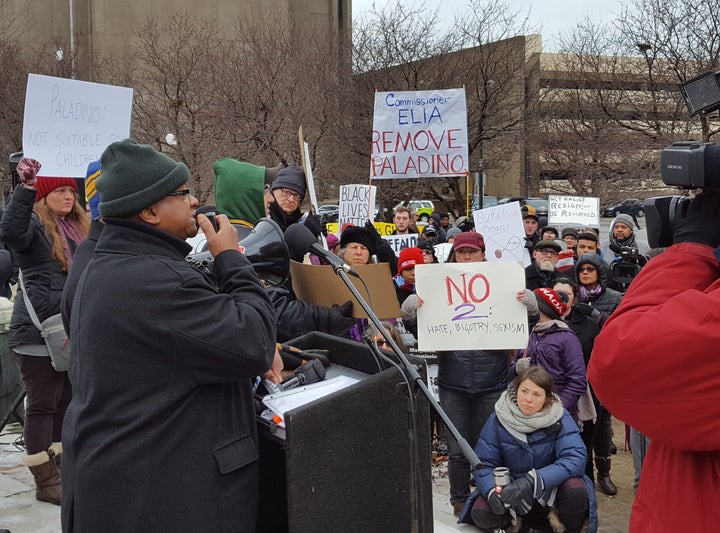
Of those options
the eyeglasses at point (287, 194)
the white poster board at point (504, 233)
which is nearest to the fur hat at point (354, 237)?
the eyeglasses at point (287, 194)

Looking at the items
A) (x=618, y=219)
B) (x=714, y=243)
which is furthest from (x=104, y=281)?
(x=618, y=219)

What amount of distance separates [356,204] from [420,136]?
1572 mm

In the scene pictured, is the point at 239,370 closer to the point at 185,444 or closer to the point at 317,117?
the point at 185,444

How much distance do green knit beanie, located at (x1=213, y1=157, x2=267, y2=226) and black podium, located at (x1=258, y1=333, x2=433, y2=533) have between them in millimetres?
1894

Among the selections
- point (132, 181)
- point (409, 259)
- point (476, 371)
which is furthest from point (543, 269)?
point (132, 181)

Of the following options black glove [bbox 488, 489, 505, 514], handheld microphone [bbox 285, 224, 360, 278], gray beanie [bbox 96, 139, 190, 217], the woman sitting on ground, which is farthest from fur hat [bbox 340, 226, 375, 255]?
gray beanie [bbox 96, 139, 190, 217]

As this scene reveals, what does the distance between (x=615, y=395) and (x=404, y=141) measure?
27.1 feet

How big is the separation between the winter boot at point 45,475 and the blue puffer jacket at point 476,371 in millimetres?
2809

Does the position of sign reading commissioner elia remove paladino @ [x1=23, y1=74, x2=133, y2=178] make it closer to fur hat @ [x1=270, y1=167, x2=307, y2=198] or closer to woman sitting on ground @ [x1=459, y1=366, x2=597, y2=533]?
fur hat @ [x1=270, y1=167, x2=307, y2=198]

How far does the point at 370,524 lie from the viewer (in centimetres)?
262

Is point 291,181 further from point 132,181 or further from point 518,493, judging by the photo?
point 132,181

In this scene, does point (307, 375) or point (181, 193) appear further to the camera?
point (307, 375)

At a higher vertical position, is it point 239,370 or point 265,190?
point 265,190

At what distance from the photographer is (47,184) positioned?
521 centimetres
